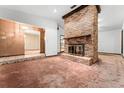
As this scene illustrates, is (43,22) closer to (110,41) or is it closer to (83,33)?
(83,33)

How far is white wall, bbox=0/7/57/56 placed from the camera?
182 inches

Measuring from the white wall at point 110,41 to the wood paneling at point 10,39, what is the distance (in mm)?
8974

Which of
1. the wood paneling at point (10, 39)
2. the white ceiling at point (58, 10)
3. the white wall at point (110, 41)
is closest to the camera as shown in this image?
the white ceiling at point (58, 10)

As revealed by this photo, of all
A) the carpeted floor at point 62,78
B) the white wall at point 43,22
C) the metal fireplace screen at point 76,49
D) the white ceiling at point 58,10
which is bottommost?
the carpeted floor at point 62,78

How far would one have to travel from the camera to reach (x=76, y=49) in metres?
5.07

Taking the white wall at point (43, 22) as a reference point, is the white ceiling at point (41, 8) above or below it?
above

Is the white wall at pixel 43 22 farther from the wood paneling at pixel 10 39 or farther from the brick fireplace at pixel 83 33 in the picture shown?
the brick fireplace at pixel 83 33

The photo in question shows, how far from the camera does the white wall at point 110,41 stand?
888 centimetres

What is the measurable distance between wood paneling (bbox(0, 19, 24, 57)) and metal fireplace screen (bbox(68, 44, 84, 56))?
3.94 m

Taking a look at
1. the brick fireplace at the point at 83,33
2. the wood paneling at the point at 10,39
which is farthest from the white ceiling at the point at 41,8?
the wood paneling at the point at 10,39

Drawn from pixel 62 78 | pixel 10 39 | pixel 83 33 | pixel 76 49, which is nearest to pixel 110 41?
pixel 76 49

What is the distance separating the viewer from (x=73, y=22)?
5.31 meters
